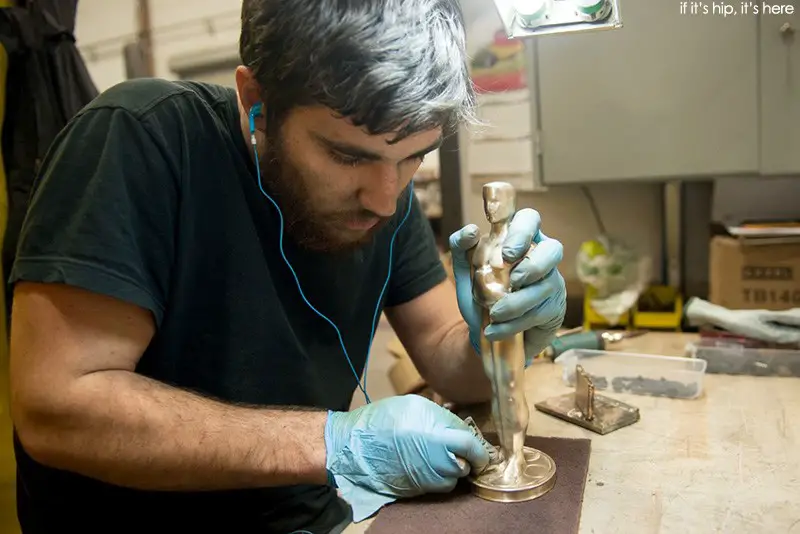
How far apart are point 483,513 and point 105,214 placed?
2.07 ft

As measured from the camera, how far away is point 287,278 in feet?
3.72

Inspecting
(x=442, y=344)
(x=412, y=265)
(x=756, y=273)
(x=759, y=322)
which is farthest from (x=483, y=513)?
(x=756, y=273)

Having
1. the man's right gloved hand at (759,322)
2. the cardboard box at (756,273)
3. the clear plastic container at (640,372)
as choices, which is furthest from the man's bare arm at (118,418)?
the cardboard box at (756,273)

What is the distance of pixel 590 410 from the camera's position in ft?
3.84

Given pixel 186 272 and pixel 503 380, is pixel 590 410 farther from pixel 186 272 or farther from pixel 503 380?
pixel 186 272

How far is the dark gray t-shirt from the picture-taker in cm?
90

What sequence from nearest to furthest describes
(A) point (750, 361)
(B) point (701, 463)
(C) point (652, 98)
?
(B) point (701, 463), (A) point (750, 361), (C) point (652, 98)

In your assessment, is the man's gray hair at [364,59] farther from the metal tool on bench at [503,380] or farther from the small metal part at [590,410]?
the small metal part at [590,410]

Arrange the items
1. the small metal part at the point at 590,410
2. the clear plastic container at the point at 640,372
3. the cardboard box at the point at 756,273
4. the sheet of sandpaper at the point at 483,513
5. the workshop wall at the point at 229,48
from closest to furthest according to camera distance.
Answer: the sheet of sandpaper at the point at 483,513
the small metal part at the point at 590,410
the clear plastic container at the point at 640,372
the cardboard box at the point at 756,273
the workshop wall at the point at 229,48

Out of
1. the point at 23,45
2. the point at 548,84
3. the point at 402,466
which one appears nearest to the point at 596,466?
the point at 402,466

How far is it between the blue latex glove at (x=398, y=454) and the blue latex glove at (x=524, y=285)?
0.48 feet

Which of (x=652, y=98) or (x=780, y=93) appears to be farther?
(x=652, y=98)

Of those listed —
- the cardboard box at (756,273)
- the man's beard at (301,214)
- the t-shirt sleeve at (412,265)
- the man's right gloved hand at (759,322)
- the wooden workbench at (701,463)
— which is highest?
the man's beard at (301,214)

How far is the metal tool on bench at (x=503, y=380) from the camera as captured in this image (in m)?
0.92
